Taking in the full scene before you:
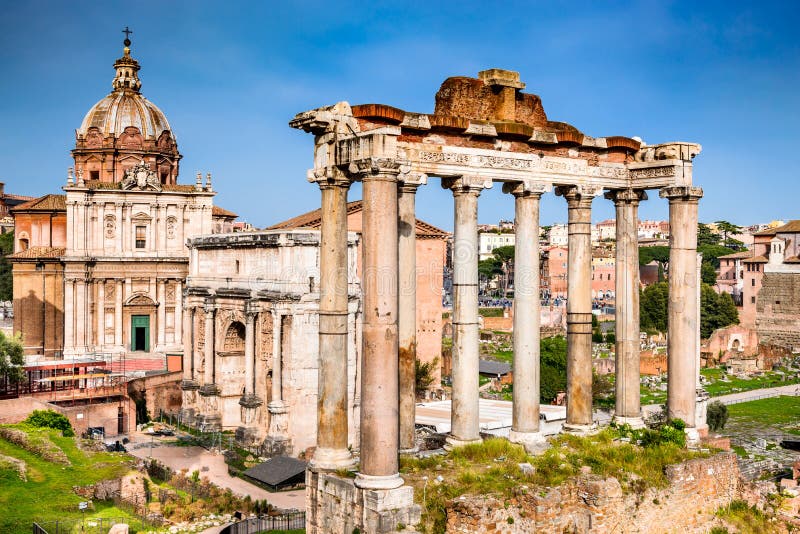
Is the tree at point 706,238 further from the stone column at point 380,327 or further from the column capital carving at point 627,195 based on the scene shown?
the stone column at point 380,327

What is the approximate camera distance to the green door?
4553cm

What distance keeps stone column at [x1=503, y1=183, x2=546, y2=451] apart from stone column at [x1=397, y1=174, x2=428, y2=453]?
204 centimetres

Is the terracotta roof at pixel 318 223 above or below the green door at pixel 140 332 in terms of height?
above

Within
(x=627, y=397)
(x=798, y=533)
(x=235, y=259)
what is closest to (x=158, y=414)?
(x=235, y=259)

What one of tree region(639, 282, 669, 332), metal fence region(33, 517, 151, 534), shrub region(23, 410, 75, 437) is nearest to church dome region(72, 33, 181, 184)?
shrub region(23, 410, 75, 437)

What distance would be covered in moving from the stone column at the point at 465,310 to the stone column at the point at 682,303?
417 cm

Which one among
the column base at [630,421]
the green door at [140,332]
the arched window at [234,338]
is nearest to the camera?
the column base at [630,421]

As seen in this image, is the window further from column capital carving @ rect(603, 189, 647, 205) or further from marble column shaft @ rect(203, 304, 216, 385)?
column capital carving @ rect(603, 189, 647, 205)

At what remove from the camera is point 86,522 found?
20.1 m

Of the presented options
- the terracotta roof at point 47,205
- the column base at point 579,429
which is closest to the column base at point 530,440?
the column base at point 579,429

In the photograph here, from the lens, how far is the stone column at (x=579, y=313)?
641 inches

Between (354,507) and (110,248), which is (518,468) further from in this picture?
(110,248)

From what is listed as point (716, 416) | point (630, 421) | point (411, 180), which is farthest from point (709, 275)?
point (411, 180)

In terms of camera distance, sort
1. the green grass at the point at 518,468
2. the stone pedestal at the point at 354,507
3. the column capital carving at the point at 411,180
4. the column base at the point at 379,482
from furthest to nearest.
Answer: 1. the column capital carving at the point at 411,180
2. the green grass at the point at 518,468
3. the column base at the point at 379,482
4. the stone pedestal at the point at 354,507
